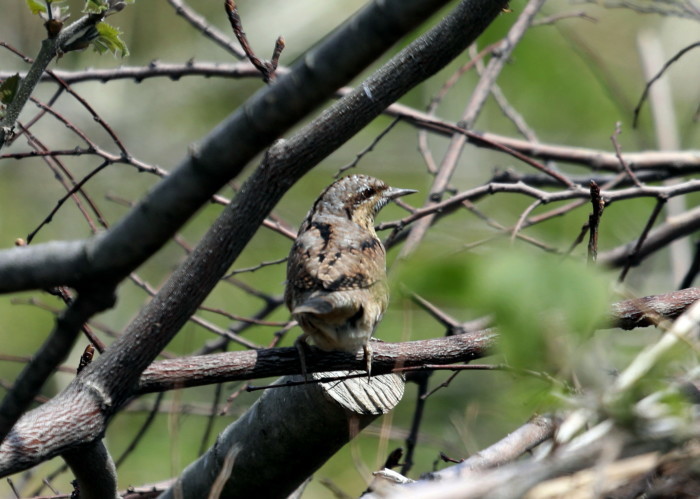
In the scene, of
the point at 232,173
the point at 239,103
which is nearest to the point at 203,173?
the point at 232,173

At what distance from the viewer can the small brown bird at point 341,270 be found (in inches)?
91.0

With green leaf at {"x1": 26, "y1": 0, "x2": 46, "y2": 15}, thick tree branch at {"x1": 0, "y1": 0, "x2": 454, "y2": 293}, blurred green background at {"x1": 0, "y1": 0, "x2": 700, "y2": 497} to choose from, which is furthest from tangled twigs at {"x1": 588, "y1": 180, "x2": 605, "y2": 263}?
blurred green background at {"x1": 0, "y1": 0, "x2": 700, "y2": 497}

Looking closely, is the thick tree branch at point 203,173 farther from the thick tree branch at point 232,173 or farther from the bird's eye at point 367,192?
the bird's eye at point 367,192

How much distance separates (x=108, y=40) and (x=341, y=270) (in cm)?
98

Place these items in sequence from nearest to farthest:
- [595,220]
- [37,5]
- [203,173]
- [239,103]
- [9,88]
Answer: [203,173] < [37,5] < [9,88] < [595,220] < [239,103]

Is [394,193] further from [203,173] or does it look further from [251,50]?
[203,173]

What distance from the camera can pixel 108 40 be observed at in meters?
2.01

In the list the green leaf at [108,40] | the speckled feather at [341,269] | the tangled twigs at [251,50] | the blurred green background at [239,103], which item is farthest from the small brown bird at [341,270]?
the blurred green background at [239,103]

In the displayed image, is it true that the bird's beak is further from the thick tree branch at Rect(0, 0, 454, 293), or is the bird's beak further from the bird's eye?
the thick tree branch at Rect(0, 0, 454, 293)

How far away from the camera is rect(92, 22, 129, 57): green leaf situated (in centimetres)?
198

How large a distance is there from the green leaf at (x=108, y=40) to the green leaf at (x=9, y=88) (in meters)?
0.22

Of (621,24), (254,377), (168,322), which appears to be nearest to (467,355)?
(254,377)

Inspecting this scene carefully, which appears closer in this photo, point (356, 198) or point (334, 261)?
point (334, 261)

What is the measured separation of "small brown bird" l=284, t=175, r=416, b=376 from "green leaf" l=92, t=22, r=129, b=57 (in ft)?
2.76
